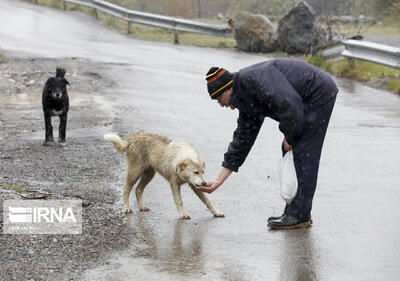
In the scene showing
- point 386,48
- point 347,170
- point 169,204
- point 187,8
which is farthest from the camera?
point 187,8

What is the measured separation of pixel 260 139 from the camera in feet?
37.1

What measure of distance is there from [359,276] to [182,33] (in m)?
23.4

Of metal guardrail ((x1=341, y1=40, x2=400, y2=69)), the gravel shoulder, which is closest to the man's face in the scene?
the gravel shoulder

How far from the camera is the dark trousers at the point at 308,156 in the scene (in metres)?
6.46

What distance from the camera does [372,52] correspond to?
16.5m

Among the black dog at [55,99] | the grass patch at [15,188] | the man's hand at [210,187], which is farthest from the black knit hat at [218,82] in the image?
the black dog at [55,99]

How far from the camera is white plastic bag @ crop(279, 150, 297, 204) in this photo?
21.8 feet

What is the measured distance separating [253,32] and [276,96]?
55.7 feet

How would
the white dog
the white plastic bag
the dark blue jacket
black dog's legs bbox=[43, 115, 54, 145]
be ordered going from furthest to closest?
1. black dog's legs bbox=[43, 115, 54, 145]
2. the white dog
3. the white plastic bag
4. the dark blue jacket

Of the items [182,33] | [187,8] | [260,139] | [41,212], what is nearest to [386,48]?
[260,139]

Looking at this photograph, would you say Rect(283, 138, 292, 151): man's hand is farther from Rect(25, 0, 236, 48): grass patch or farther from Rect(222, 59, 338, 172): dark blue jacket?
Rect(25, 0, 236, 48): grass patch

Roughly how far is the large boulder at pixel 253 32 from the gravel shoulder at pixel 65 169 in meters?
6.46

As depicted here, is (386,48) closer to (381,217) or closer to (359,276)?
(381,217)

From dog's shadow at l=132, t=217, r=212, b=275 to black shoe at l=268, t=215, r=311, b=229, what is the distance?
66 centimetres
